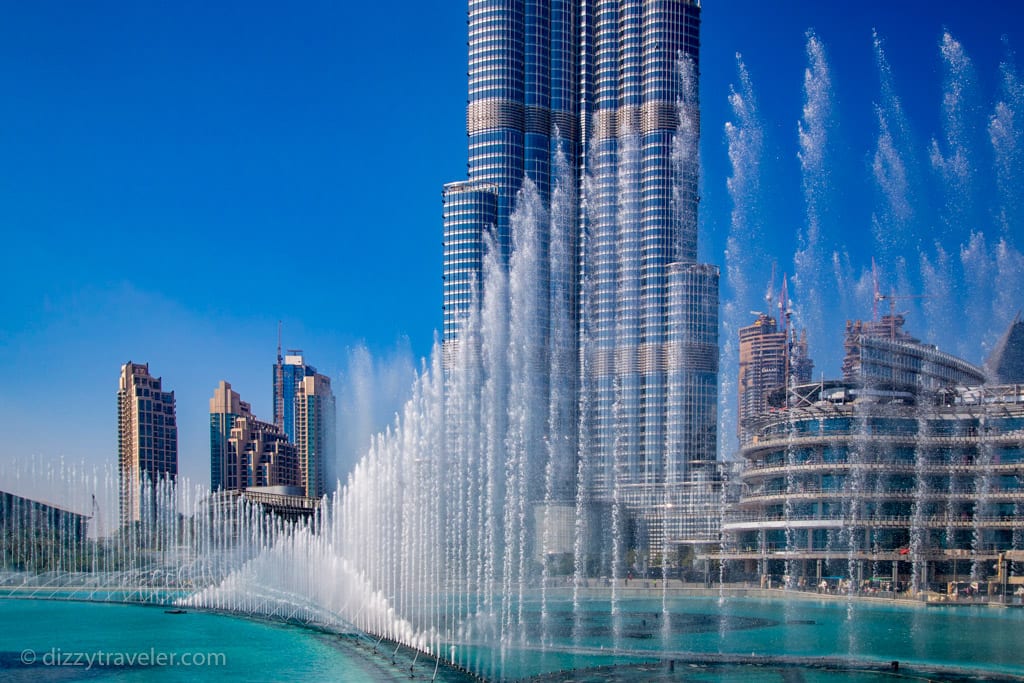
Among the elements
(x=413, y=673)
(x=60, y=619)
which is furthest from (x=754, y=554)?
(x=413, y=673)

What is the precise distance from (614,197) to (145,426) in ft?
240

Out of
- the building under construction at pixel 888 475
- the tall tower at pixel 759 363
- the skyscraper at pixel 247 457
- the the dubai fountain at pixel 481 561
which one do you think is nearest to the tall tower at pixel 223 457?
the skyscraper at pixel 247 457

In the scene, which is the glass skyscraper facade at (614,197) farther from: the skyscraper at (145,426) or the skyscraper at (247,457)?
the skyscraper at (247,457)

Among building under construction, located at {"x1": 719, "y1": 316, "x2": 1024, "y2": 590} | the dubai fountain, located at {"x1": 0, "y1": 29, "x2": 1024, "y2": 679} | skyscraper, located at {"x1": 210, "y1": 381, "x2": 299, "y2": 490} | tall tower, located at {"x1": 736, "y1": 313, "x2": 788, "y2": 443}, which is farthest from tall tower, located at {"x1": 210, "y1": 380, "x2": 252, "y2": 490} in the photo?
building under construction, located at {"x1": 719, "y1": 316, "x2": 1024, "y2": 590}

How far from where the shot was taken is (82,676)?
43.4 metres

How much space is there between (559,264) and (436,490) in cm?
7470

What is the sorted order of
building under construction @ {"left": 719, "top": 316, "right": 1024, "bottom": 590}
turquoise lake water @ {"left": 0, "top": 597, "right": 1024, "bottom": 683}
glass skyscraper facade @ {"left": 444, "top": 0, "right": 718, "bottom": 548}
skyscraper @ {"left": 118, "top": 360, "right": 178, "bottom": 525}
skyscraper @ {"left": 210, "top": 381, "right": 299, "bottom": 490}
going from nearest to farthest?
turquoise lake water @ {"left": 0, "top": 597, "right": 1024, "bottom": 683} → building under construction @ {"left": 719, "top": 316, "right": 1024, "bottom": 590} → glass skyscraper facade @ {"left": 444, "top": 0, "right": 718, "bottom": 548} → skyscraper @ {"left": 118, "top": 360, "right": 178, "bottom": 525} → skyscraper @ {"left": 210, "top": 381, "right": 299, "bottom": 490}

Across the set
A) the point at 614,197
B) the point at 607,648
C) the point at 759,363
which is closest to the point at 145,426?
the point at 614,197

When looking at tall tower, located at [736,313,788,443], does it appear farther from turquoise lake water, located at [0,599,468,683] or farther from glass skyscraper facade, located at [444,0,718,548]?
turquoise lake water, located at [0,599,468,683]

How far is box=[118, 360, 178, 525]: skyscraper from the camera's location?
159 metres

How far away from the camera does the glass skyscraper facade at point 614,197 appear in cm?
12962

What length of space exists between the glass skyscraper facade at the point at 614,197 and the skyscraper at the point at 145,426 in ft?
175

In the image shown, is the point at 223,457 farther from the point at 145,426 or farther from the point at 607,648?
the point at 607,648

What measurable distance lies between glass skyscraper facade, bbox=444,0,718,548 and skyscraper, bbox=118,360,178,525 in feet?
175
